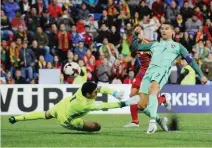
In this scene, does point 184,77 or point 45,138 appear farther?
point 184,77

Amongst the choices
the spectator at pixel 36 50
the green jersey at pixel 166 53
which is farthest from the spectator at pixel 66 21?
the green jersey at pixel 166 53

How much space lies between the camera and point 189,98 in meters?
25.6

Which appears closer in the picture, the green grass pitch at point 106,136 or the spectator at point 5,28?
the green grass pitch at point 106,136

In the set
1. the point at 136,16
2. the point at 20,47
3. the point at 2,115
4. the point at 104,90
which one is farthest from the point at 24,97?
the point at 104,90

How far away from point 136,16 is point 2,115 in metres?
7.53

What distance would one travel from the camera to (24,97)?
25031 millimetres

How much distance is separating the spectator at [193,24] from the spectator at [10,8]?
614 cm

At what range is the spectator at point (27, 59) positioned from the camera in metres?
27.7

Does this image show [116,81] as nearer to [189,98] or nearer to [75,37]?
[75,37]

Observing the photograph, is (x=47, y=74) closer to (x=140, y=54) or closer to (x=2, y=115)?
(x=2, y=115)

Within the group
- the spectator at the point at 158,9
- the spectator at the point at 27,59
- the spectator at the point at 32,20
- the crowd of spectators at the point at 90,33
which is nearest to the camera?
the spectator at the point at 27,59

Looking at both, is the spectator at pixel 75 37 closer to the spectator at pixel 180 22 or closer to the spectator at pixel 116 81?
the spectator at pixel 116 81

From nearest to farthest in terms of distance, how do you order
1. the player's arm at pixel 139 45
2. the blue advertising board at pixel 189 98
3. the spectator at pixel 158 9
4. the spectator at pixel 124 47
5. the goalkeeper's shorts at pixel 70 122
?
the goalkeeper's shorts at pixel 70 122, the player's arm at pixel 139 45, the blue advertising board at pixel 189 98, the spectator at pixel 124 47, the spectator at pixel 158 9

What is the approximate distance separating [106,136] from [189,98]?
10069 millimetres
